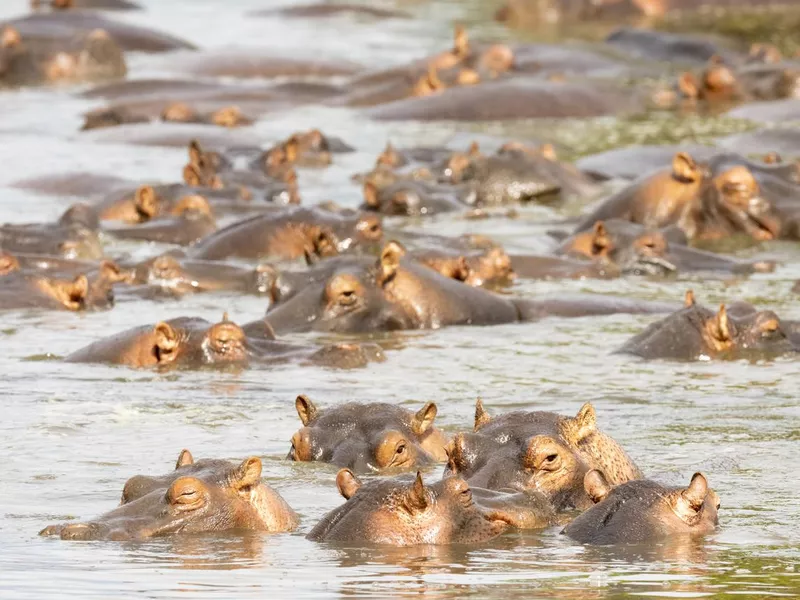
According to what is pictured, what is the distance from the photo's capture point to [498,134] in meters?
16.7

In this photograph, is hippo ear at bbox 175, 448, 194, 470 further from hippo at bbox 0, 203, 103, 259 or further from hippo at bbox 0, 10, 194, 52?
hippo at bbox 0, 10, 194, 52

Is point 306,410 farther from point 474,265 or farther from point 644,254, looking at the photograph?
point 644,254

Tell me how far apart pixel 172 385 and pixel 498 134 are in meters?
8.72

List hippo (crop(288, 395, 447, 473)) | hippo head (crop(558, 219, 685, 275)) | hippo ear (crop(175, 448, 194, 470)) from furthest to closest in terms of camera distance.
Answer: hippo head (crop(558, 219, 685, 275)), hippo (crop(288, 395, 447, 473)), hippo ear (crop(175, 448, 194, 470))

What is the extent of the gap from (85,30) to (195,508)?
15.4 metres

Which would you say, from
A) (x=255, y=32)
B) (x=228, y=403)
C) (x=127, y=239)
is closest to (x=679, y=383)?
(x=228, y=403)

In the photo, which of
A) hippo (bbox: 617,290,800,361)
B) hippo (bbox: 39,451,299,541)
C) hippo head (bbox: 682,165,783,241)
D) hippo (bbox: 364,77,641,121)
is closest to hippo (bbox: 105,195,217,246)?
hippo head (bbox: 682,165,783,241)

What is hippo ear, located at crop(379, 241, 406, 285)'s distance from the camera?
930 centimetres

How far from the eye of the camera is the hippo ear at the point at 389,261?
9305mm

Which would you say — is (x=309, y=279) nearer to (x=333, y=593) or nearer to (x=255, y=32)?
(x=333, y=593)

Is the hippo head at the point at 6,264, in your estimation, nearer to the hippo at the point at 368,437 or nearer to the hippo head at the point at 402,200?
the hippo head at the point at 402,200

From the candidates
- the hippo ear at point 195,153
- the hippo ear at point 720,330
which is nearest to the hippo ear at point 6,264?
the hippo ear at point 720,330

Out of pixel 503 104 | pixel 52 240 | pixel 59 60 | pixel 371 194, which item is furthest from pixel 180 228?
pixel 59 60

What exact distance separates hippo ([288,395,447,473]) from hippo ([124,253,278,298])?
3.86 metres
